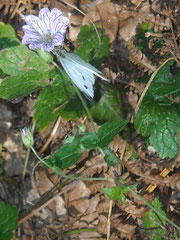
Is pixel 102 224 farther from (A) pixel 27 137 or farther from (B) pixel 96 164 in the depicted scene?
(A) pixel 27 137

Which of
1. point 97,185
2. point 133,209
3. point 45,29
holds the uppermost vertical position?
point 45,29

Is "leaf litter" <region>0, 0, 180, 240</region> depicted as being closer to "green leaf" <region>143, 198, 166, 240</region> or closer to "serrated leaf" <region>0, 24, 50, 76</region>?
"green leaf" <region>143, 198, 166, 240</region>

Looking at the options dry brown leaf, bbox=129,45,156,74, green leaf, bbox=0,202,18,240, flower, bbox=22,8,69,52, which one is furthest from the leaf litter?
flower, bbox=22,8,69,52

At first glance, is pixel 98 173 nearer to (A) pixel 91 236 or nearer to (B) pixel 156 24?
(A) pixel 91 236

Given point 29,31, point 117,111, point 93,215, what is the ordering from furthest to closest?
1. point 93,215
2. point 117,111
3. point 29,31

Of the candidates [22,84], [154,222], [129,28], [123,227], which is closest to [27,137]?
[22,84]

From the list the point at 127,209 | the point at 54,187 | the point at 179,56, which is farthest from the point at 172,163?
the point at 54,187
